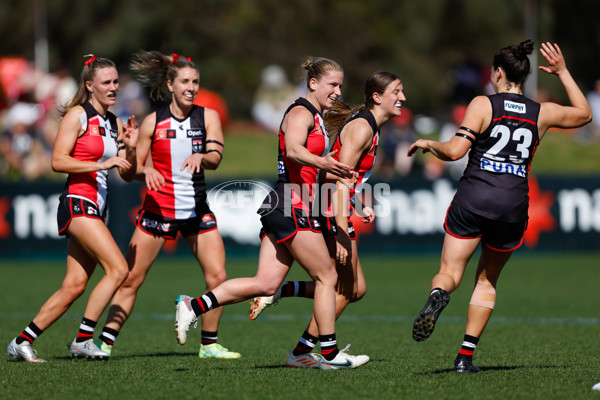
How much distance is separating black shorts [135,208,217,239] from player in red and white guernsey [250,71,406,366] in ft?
2.79

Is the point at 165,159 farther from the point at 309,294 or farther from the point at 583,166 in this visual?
the point at 583,166

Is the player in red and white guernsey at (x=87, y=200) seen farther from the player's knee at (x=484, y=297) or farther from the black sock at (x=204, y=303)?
the player's knee at (x=484, y=297)

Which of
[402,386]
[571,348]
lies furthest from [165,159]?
[571,348]

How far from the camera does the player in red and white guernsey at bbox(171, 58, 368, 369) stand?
6648mm

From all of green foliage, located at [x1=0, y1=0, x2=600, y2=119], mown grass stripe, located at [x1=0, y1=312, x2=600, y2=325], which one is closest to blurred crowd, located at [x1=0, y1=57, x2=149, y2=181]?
mown grass stripe, located at [x1=0, y1=312, x2=600, y2=325]

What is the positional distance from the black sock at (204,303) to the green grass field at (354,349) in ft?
1.50

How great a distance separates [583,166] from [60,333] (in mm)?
18853

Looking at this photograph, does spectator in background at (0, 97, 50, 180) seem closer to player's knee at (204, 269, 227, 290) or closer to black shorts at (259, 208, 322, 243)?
player's knee at (204, 269, 227, 290)

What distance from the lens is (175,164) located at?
763 centimetres

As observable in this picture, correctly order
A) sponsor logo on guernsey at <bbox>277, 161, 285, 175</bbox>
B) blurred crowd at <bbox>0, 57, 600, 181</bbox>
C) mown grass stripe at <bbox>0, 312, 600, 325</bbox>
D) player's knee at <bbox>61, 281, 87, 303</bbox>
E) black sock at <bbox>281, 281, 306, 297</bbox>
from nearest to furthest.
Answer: sponsor logo on guernsey at <bbox>277, 161, 285, 175</bbox>
black sock at <bbox>281, 281, 306, 297</bbox>
player's knee at <bbox>61, 281, 87, 303</bbox>
mown grass stripe at <bbox>0, 312, 600, 325</bbox>
blurred crowd at <bbox>0, 57, 600, 181</bbox>

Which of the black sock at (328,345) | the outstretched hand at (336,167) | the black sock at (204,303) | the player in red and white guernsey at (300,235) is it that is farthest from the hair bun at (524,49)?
the black sock at (204,303)

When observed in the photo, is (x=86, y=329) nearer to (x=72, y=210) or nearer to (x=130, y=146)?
(x=72, y=210)

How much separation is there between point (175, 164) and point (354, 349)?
232 centimetres

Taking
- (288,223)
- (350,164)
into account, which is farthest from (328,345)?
(350,164)
